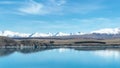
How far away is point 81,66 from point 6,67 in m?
9.17

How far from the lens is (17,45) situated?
113938 mm

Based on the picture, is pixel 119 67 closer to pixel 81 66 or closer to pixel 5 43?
pixel 81 66

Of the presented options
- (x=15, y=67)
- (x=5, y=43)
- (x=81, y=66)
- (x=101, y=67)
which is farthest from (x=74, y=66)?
(x=5, y=43)

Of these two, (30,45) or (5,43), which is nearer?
(5,43)

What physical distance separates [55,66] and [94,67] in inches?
187

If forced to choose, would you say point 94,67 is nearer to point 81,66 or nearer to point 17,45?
point 81,66

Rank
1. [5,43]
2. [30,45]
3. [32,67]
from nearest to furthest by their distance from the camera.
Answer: [32,67] < [5,43] < [30,45]

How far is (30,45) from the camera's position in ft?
388

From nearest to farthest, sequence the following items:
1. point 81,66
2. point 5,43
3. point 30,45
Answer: point 81,66, point 5,43, point 30,45

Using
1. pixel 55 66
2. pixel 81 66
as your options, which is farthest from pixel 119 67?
pixel 55 66

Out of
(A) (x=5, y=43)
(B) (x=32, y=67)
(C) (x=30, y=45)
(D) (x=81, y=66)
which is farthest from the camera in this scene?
(C) (x=30, y=45)

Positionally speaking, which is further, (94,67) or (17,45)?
(17,45)

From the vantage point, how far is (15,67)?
35.5m

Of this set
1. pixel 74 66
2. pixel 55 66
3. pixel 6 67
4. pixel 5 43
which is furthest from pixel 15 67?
pixel 5 43
